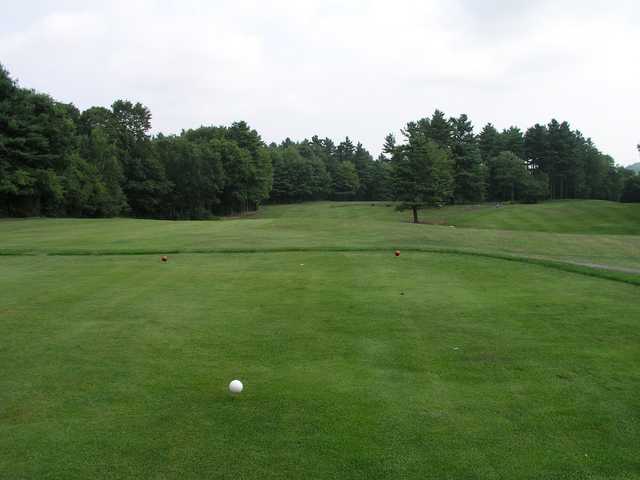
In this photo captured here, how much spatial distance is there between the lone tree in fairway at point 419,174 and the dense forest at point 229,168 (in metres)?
→ 0.11

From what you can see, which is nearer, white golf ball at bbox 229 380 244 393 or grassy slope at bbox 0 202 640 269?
white golf ball at bbox 229 380 244 393

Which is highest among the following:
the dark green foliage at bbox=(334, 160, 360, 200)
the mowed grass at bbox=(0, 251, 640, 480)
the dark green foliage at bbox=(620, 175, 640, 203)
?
the dark green foliage at bbox=(334, 160, 360, 200)

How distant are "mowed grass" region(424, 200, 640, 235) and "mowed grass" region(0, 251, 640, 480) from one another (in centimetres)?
3838

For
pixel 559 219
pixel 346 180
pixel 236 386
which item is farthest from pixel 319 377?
pixel 346 180

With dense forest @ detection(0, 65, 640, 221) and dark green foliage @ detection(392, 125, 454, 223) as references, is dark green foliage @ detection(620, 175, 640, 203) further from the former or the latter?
dark green foliage @ detection(392, 125, 454, 223)

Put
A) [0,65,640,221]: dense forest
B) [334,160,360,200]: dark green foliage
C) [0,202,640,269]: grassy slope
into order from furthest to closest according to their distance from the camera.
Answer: [334,160,360,200]: dark green foliage < [0,65,640,221]: dense forest < [0,202,640,269]: grassy slope

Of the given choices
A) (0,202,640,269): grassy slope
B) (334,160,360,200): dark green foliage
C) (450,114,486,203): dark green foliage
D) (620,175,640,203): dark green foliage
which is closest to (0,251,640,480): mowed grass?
(0,202,640,269): grassy slope

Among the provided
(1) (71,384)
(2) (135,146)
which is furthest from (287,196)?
(1) (71,384)

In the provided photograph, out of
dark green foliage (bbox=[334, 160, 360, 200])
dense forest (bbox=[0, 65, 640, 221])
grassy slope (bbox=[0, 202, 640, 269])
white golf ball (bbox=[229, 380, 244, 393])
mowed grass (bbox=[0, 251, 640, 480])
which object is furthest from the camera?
dark green foliage (bbox=[334, 160, 360, 200])

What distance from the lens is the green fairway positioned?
3793 millimetres

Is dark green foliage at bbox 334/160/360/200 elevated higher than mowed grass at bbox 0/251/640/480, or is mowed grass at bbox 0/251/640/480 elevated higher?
dark green foliage at bbox 334/160/360/200

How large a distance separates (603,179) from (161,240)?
91175mm

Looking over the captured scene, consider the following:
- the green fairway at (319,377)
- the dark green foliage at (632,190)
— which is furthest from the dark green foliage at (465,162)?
the green fairway at (319,377)

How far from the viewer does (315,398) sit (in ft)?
15.8
